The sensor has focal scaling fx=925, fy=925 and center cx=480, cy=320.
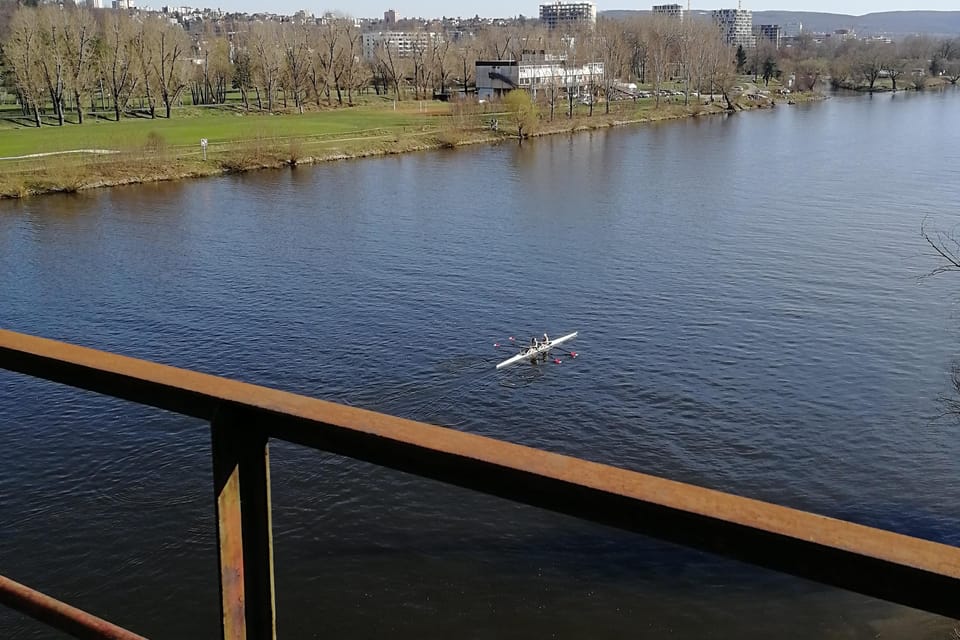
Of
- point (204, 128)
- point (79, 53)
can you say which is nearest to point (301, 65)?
point (79, 53)

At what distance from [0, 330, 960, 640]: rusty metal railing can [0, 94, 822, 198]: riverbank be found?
152 ft

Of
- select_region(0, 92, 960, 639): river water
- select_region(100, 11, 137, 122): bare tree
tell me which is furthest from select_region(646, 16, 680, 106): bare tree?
select_region(0, 92, 960, 639): river water

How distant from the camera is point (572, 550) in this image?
47.1ft

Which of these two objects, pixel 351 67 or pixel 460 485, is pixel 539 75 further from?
pixel 460 485

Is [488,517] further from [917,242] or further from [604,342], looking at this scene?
[917,242]

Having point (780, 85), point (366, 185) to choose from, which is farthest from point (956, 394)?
point (780, 85)

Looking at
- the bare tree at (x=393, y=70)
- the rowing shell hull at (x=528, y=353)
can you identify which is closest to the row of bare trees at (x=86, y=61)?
the bare tree at (x=393, y=70)

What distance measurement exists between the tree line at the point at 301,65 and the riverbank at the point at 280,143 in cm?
628

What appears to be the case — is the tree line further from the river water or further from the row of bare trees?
the river water

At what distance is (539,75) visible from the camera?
3556 inches

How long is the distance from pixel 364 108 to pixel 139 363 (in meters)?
86.8

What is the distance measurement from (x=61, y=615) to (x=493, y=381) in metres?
18.6

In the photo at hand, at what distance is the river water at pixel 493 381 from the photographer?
13.4m

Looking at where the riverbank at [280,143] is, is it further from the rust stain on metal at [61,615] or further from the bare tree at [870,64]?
the rust stain on metal at [61,615]
